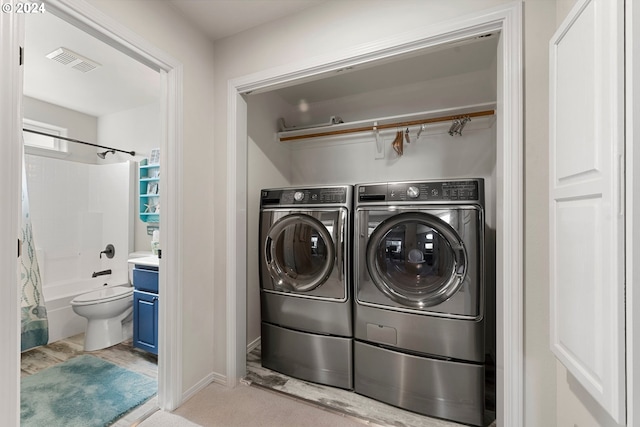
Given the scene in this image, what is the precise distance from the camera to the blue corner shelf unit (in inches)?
125

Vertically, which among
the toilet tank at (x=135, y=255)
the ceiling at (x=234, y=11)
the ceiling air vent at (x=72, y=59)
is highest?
the ceiling air vent at (x=72, y=59)

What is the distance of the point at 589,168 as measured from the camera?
83 cm

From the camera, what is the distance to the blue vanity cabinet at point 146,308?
87.5 inches

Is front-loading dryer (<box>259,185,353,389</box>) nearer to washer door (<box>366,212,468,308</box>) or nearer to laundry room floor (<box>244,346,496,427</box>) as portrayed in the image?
laundry room floor (<box>244,346,496,427</box>)

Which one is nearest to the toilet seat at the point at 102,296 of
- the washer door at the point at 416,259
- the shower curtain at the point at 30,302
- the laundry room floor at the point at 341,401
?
the shower curtain at the point at 30,302

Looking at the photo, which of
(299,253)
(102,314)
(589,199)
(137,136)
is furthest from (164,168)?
(137,136)

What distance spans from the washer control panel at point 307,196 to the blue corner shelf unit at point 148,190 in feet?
5.90

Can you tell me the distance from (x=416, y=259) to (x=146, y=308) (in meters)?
2.17

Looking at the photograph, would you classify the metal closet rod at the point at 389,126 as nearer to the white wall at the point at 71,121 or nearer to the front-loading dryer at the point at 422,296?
the front-loading dryer at the point at 422,296

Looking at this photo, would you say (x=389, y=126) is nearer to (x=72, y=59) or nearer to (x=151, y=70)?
(x=151, y=70)

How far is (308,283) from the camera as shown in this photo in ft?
6.42

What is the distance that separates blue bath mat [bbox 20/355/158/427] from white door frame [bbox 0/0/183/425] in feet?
1.02

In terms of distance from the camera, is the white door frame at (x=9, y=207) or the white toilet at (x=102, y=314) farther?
the white toilet at (x=102, y=314)

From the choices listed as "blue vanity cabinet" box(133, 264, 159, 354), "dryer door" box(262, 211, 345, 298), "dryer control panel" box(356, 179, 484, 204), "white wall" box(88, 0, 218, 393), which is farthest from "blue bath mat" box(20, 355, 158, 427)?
"dryer control panel" box(356, 179, 484, 204)
